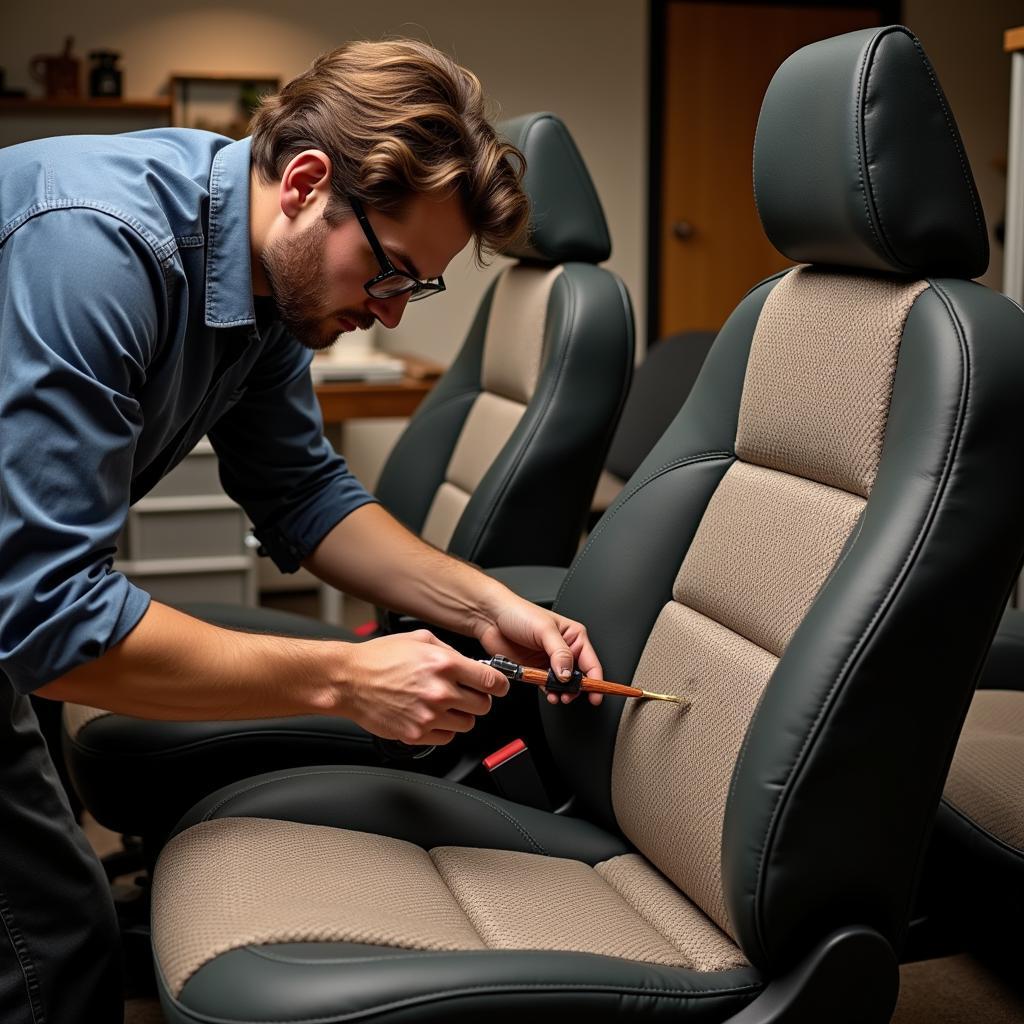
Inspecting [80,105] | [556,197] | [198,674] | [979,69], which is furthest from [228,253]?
[979,69]

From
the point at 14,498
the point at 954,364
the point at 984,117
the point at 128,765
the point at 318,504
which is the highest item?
the point at 984,117

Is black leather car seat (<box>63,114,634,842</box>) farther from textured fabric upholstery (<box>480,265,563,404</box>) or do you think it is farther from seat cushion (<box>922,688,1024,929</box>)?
seat cushion (<box>922,688,1024,929</box>)

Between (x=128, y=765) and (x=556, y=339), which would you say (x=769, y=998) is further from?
(x=556, y=339)

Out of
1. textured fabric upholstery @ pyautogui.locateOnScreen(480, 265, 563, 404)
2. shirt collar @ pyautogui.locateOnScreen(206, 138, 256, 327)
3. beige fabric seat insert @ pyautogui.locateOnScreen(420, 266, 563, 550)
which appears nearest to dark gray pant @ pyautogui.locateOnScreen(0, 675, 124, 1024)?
shirt collar @ pyautogui.locateOnScreen(206, 138, 256, 327)

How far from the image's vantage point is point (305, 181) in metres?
1.30

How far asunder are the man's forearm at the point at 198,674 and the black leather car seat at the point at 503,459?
44 centimetres

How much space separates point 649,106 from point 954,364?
3914mm

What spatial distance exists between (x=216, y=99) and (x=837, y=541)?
356 cm

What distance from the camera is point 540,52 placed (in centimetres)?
451

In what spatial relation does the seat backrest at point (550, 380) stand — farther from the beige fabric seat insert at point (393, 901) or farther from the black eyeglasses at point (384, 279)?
the beige fabric seat insert at point (393, 901)

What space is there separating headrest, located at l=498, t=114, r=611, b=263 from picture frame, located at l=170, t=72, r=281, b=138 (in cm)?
233

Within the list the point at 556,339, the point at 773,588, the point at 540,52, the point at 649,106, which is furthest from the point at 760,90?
the point at 773,588

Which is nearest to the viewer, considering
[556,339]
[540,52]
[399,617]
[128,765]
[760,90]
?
[128,765]

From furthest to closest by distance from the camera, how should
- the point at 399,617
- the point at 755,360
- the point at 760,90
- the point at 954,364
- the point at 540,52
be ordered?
1. the point at 760,90
2. the point at 540,52
3. the point at 399,617
4. the point at 755,360
5. the point at 954,364
